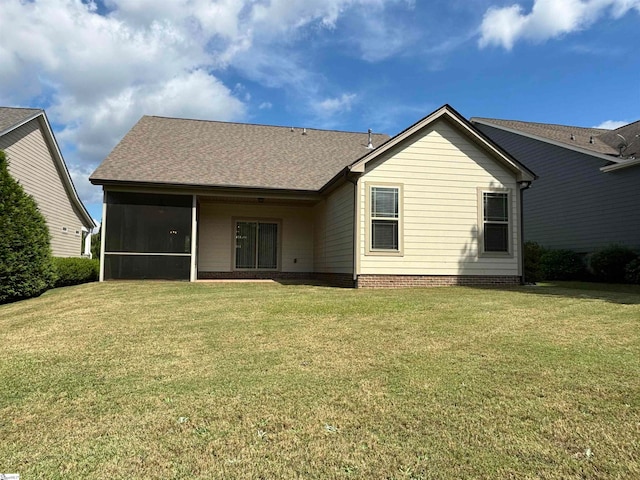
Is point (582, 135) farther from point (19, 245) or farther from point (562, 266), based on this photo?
point (19, 245)

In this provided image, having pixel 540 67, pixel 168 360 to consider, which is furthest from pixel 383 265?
pixel 540 67

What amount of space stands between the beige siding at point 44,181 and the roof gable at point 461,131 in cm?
1082

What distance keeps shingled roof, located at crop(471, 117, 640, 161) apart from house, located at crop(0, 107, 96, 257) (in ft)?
63.8

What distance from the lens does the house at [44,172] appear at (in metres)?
14.9

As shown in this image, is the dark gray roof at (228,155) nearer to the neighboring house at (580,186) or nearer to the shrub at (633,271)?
the neighboring house at (580,186)

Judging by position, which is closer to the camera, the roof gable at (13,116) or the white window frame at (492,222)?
the white window frame at (492,222)

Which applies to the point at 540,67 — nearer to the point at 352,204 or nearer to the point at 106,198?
the point at 352,204

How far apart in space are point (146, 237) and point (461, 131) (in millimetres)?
9714

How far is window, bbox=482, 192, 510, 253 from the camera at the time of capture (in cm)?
1159

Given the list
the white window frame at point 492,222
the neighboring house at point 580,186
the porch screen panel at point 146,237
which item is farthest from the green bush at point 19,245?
the neighboring house at point 580,186

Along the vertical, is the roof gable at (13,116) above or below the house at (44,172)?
above

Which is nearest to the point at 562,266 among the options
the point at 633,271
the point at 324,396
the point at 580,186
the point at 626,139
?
the point at 633,271

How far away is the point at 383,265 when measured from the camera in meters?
11.0

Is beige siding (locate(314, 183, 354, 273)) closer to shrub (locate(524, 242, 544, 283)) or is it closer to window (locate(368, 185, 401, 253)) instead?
window (locate(368, 185, 401, 253))
